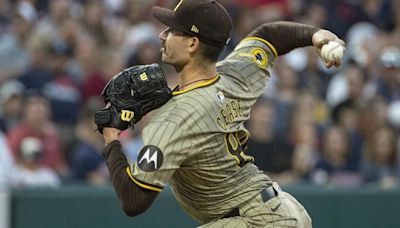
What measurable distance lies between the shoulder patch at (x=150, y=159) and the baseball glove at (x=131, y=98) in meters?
0.20

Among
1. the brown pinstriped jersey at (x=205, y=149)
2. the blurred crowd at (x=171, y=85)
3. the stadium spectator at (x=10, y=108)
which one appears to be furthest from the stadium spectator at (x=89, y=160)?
the brown pinstriped jersey at (x=205, y=149)

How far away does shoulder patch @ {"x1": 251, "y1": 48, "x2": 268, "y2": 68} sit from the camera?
5.35 meters

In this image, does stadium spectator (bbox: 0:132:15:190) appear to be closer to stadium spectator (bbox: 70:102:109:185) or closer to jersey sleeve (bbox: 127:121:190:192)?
stadium spectator (bbox: 70:102:109:185)

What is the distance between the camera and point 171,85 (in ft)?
32.0

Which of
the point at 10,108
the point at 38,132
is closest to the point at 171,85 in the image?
the point at 38,132

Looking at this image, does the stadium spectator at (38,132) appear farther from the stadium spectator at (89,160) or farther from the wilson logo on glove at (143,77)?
the wilson logo on glove at (143,77)

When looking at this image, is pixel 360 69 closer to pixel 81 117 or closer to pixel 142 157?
pixel 81 117

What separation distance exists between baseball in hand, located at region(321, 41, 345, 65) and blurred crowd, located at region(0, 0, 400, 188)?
3.90 meters

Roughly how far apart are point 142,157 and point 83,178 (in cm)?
462

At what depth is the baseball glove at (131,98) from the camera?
187 inches

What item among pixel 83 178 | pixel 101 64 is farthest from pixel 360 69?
pixel 83 178

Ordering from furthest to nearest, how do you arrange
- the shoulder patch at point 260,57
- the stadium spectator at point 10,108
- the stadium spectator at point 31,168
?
the stadium spectator at point 10,108 → the stadium spectator at point 31,168 → the shoulder patch at point 260,57

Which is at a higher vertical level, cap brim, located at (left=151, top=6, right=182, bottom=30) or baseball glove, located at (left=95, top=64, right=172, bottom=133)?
cap brim, located at (left=151, top=6, right=182, bottom=30)

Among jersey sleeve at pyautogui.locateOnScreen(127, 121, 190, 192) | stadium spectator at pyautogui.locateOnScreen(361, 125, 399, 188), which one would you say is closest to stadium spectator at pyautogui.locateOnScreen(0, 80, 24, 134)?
stadium spectator at pyautogui.locateOnScreen(361, 125, 399, 188)
